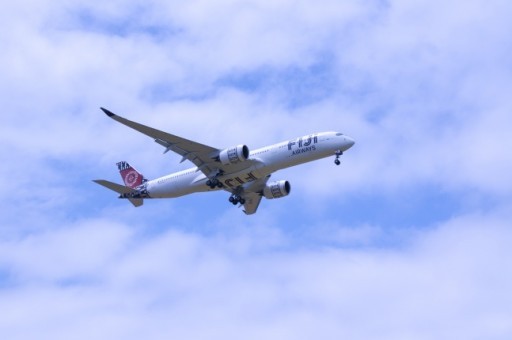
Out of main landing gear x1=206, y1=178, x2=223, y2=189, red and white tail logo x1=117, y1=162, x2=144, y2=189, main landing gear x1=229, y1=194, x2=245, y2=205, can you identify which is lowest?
main landing gear x1=206, y1=178, x2=223, y2=189

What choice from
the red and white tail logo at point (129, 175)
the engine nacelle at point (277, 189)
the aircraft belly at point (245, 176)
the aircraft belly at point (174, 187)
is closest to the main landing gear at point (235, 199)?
the engine nacelle at point (277, 189)

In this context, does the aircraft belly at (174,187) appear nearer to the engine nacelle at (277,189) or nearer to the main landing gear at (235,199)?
the main landing gear at (235,199)

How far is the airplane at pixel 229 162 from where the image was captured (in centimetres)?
7794

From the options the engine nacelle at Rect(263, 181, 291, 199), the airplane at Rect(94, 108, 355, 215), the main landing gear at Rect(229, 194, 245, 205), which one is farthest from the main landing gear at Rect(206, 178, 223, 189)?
the engine nacelle at Rect(263, 181, 291, 199)

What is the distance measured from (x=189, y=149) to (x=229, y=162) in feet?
10.6

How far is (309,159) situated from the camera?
7838 centimetres

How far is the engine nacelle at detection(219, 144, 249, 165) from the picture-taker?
78.5 m

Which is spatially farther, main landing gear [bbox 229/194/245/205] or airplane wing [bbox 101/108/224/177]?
main landing gear [bbox 229/194/245/205]

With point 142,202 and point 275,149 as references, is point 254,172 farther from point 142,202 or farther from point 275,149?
point 142,202

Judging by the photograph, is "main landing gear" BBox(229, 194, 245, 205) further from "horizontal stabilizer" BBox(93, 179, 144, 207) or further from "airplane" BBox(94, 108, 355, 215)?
"horizontal stabilizer" BBox(93, 179, 144, 207)

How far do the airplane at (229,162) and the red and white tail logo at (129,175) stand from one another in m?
2.12

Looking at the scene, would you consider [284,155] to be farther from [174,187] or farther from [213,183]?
[174,187]

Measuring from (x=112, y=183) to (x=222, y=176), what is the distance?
33.3ft

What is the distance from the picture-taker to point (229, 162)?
7894 centimetres
